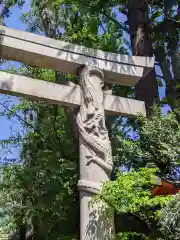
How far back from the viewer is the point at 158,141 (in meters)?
4.36

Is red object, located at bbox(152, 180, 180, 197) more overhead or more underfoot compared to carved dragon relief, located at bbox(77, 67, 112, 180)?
more underfoot

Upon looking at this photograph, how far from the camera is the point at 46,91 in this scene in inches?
179

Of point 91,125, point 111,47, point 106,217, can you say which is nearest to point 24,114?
point 111,47

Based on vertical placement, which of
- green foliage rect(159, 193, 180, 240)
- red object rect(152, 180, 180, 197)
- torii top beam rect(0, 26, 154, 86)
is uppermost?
torii top beam rect(0, 26, 154, 86)

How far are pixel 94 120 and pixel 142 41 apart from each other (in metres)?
2.84

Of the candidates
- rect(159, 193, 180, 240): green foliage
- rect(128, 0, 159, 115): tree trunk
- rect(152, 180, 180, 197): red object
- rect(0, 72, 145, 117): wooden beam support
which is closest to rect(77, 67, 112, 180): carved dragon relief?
rect(0, 72, 145, 117): wooden beam support

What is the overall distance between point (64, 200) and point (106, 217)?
308cm

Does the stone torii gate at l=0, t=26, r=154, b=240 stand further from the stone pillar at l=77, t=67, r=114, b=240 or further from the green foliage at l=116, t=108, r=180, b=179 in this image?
the green foliage at l=116, t=108, r=180, b=179

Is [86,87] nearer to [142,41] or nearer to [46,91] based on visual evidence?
[46,91]

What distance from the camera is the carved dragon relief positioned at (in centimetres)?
407

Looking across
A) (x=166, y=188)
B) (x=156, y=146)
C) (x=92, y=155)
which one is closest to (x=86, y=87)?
(x=92, y=155)

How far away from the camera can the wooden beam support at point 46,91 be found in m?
4.42

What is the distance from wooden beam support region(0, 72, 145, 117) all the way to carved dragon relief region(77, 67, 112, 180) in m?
0.16

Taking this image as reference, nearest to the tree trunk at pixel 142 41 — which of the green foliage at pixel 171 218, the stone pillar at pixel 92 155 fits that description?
the stone pillar at pixel 92 155
